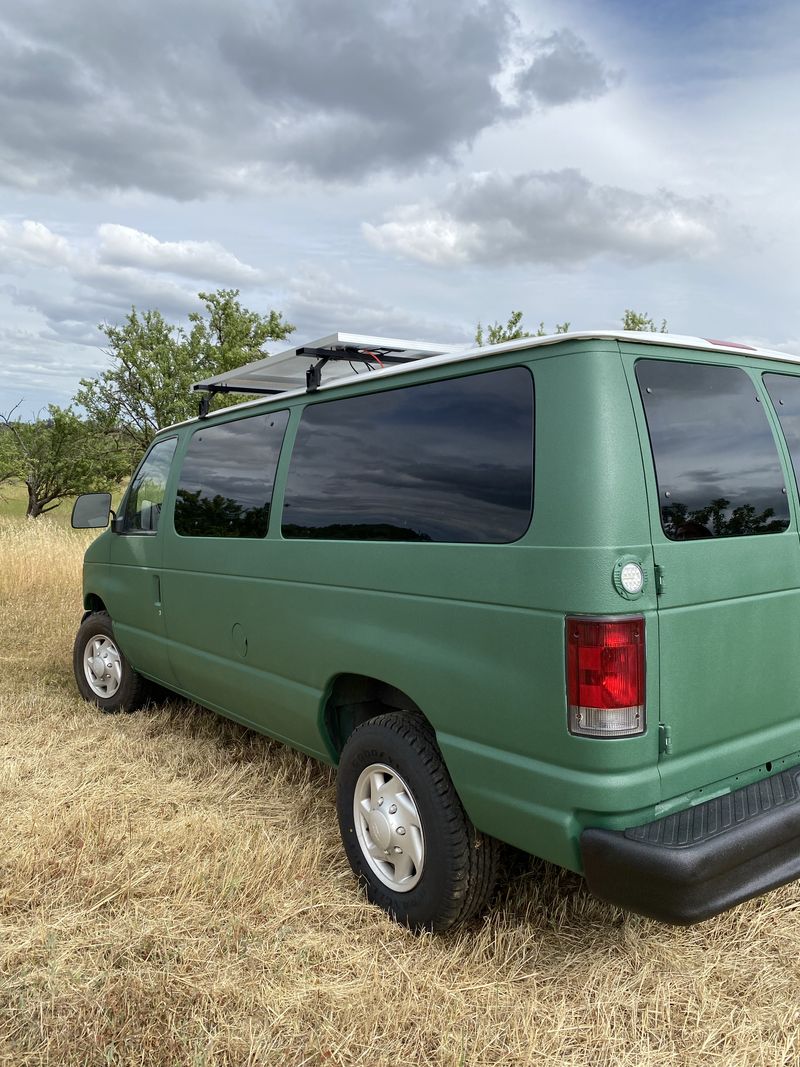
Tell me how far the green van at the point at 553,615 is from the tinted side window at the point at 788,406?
0.01m

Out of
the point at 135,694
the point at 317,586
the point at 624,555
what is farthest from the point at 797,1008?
the point at 135,694

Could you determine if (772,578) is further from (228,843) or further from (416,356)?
(228,843)

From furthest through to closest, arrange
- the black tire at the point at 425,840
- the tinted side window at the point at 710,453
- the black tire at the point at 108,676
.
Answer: the black tire at the point at 108,676 < the black tire at the point at 425,840 < the tinted side window at the point at 710,453

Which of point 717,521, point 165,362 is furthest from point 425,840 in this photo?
point 165,362

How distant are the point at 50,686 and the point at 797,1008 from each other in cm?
547

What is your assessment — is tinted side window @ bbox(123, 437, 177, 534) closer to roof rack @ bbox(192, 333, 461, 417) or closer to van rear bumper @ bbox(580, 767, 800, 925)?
roof rack @ bbox(192, 333, 461, 417)

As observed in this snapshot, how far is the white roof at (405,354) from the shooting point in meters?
2.71

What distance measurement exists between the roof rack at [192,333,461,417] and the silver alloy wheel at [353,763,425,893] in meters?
1.70

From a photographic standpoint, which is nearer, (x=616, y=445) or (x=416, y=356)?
(x=616, y=445)

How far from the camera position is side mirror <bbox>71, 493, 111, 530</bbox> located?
217 inches

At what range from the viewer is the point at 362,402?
353cm

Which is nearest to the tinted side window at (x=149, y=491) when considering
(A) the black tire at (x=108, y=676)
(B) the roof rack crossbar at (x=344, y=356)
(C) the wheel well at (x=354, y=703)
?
(A) the black tire at (x=108, y=676)

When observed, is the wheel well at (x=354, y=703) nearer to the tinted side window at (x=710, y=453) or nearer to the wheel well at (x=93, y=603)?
the tinted side window at (x=710, y=453)

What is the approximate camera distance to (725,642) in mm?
2760
